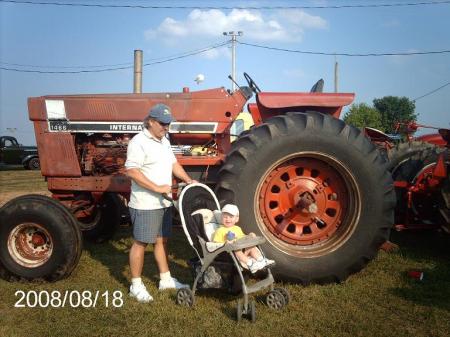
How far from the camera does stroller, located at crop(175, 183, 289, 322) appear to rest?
3.41 m

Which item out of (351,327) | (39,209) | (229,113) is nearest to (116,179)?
(39,209)

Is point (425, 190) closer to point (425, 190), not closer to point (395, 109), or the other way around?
point (425, 190)

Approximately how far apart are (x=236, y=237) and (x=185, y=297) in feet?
2.01

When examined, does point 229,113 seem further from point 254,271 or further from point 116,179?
point 254,271

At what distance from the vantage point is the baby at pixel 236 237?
349 centimetres

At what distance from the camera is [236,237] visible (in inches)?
141

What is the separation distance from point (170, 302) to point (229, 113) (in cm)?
207

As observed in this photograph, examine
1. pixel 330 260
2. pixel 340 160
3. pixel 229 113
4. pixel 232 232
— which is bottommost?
pixel 330 260

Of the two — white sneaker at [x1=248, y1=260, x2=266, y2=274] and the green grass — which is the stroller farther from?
the green grass

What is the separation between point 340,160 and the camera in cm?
397

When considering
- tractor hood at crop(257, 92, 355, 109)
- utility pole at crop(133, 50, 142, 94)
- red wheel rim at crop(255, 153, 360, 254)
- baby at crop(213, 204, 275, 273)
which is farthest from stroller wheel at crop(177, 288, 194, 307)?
utility pole at crop(133, 50, 142, 94)

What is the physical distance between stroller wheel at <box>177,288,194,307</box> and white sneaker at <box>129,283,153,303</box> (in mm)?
271

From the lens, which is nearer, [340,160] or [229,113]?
[340,160]

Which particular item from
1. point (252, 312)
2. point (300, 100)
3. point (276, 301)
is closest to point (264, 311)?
point (276, 301)
